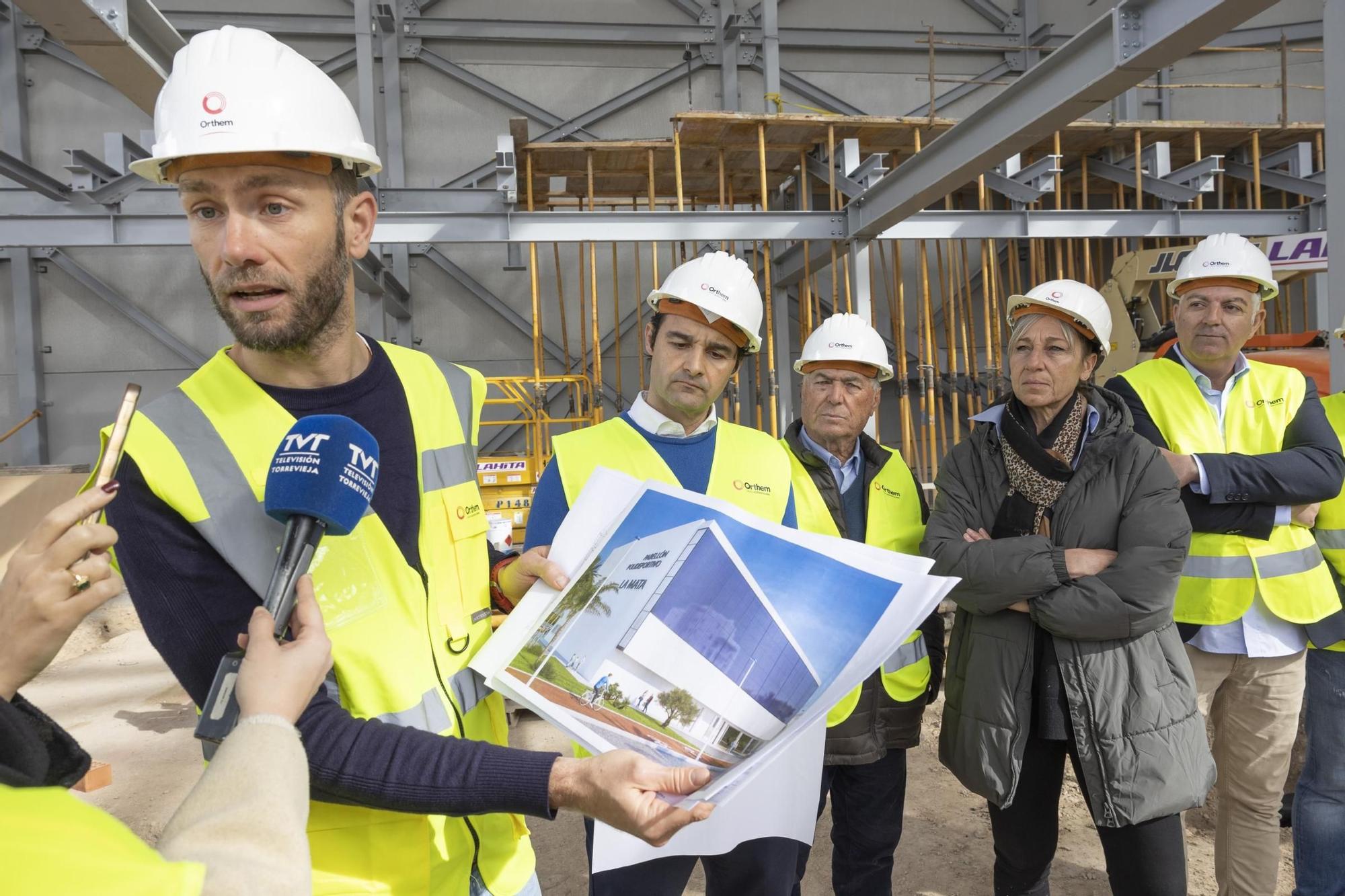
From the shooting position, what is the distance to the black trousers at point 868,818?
2.94m

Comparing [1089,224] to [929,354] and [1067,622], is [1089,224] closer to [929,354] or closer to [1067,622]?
[929,354]

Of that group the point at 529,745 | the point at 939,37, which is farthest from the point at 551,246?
the point at 529,745

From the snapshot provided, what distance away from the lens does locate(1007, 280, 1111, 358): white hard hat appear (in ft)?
8.95

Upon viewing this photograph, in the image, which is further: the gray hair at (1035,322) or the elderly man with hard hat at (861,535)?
the elderly man with hard hat at (861,535)

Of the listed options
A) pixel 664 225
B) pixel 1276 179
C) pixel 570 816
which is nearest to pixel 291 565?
pixel 570 816

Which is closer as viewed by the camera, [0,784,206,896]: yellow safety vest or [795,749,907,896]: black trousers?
[0,784,206,896]: yellow safety vest

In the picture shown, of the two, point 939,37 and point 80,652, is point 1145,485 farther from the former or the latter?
point 939,37

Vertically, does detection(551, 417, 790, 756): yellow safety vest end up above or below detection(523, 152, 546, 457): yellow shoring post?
below

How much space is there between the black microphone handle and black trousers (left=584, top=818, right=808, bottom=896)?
130 centimetres

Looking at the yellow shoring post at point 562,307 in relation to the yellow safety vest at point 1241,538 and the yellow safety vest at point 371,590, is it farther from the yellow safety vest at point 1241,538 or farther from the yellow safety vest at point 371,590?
the yellow safety vest at point 371,590

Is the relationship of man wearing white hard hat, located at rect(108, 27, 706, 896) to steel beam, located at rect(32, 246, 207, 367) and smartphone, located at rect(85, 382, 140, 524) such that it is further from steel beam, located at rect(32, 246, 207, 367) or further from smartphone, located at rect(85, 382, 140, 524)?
steel beam, located at rect(32, 246, 207, 367)

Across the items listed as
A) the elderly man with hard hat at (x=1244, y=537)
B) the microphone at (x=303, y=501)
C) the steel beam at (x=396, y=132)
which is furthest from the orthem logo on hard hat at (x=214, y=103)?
the steel beam at (x=396, y=132)

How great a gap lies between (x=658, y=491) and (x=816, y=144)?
8.16 metres

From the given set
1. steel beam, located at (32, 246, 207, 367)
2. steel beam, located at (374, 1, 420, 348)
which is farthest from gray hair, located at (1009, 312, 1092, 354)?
steel beam, located at (32, 246, 207, 367)
